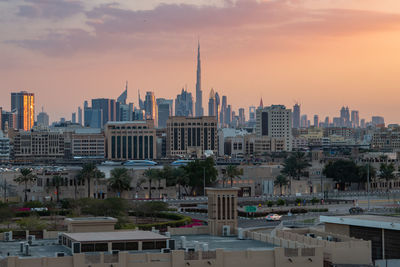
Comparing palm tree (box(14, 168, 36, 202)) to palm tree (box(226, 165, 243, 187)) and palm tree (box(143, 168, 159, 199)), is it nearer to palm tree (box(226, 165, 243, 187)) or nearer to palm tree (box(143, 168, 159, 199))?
palm tree (box(143, 168, 159, 199))

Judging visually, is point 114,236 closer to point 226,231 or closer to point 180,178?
point 226,231

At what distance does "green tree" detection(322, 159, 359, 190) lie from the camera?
14775 centimetres

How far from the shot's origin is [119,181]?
120 m

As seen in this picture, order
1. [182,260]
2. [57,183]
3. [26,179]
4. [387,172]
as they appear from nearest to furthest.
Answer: [182,260]
[26,179]
[57,183]
[387,172]

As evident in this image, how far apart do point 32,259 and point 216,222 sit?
55.1 feet

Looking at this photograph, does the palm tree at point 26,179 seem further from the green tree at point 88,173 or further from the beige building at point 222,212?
the beige building at point 222,212

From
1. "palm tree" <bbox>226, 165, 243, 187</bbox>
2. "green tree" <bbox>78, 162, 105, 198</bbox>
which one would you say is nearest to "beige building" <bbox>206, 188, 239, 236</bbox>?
"green tree" <bbox>78, 162, 105, 198</bbox>

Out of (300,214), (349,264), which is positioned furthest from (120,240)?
(300,214)

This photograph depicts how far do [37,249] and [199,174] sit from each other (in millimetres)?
87218

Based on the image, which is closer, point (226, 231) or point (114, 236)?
point (114, 236)

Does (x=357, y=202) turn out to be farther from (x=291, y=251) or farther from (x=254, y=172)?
(x=291, y=251)

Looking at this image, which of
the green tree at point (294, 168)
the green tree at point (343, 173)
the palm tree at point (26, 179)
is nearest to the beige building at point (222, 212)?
the palm tree at point (26, 179)

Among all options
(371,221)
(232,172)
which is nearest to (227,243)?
(371,221)

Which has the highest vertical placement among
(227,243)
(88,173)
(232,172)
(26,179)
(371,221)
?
(88,173)
